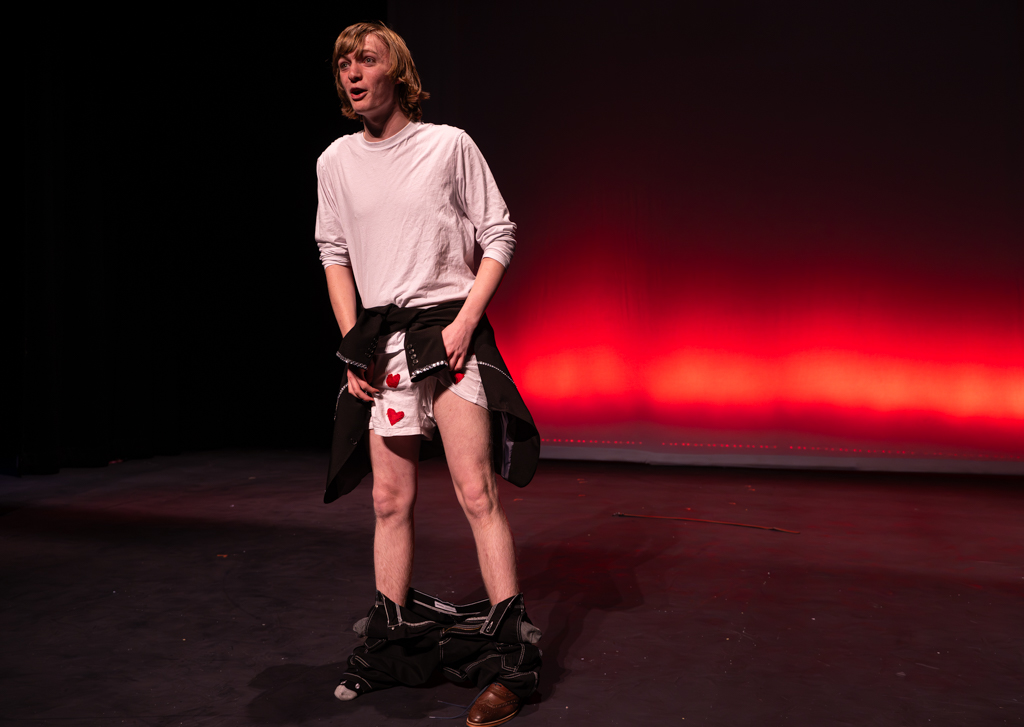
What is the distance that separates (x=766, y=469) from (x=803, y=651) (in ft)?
10.1

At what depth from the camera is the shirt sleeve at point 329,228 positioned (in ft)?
5.22

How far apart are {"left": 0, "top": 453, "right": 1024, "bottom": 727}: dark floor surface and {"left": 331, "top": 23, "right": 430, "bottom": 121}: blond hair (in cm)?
110

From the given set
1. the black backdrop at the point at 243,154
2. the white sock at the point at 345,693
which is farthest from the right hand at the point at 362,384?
the black backdrop at the point at 243,154

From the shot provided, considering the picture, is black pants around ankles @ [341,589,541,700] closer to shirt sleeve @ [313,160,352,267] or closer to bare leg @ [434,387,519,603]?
bare leg @ [434,387,519,603]

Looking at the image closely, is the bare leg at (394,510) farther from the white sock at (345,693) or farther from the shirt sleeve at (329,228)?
the shirt sleeve at (329,228)

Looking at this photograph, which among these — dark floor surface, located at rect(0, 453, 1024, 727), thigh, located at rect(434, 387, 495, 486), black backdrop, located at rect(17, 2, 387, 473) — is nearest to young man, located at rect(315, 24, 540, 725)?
thigh, located at rect(434, 387, 495, 486)

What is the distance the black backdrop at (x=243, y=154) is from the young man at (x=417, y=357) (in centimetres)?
347

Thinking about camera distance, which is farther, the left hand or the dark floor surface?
the dark floor surface

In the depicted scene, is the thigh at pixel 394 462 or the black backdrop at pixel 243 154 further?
the black backdrop at pixel 243 154

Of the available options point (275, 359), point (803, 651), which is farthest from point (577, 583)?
point (275, 359)

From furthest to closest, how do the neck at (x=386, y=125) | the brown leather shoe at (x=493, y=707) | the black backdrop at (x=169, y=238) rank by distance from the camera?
1. the black backdrop at (x=169, y=238)
2. the neck at (x=386, y=125)
3. the brown leather shoe at (x=493, y=707)

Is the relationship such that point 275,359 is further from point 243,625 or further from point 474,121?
point 243,625

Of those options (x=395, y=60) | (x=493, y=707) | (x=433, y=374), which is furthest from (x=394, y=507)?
(x=395, y=60)

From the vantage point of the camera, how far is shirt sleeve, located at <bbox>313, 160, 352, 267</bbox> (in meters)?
1.59
